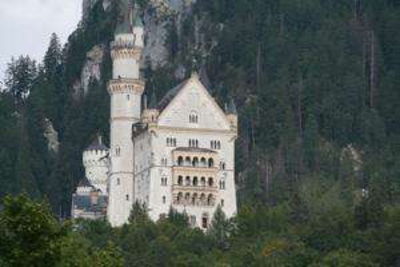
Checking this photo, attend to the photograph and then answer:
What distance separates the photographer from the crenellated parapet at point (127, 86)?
434 ft

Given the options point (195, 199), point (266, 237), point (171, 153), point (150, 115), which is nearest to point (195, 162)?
point (171, 153)

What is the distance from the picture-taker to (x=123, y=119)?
13188cm

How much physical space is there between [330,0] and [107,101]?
20.3 metres

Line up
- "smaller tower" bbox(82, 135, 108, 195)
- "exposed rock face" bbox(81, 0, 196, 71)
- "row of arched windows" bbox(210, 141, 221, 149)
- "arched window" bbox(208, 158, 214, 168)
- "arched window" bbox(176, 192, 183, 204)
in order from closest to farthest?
"arched window" bbox(176, 192, 183, 204) → "arched window" bbox(208, 158, 214, 168) → "row of arched windows" bbox(210, 141, 221, 149) → "smaller tower" bbox(82, 135, 108, 195) → "exposed rock face" bbox(81, 0, 196, 71)

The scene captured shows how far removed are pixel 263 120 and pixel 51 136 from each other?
82.5ft

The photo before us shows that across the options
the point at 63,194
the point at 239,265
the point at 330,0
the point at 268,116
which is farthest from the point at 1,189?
the point at 239,265

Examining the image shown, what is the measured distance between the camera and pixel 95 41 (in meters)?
175

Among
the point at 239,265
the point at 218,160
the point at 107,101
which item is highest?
the point at 107,101

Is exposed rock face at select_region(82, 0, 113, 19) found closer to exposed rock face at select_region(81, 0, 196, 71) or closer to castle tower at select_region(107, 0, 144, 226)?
exposed rock face at select_region(81, 0, 196, 71)

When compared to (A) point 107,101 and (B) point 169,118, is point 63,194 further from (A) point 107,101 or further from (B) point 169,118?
(B) point 169,118

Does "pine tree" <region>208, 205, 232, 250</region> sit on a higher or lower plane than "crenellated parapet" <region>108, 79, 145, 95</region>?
lower

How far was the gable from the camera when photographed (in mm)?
129375

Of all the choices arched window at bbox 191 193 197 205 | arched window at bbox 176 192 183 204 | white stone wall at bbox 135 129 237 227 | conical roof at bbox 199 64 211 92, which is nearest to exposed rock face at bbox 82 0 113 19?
conical roof at bbox 199 64 211 92

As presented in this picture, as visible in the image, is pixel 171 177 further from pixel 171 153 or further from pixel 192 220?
pixel 192 220
